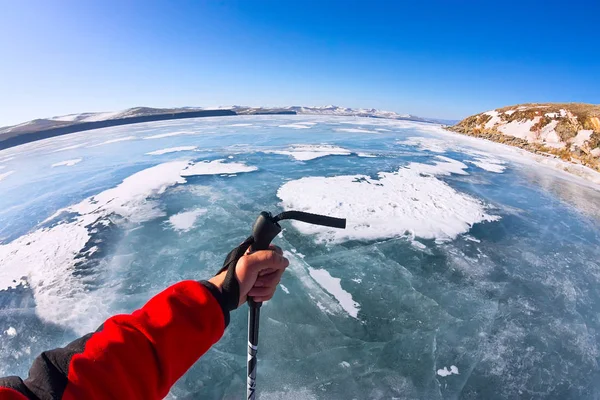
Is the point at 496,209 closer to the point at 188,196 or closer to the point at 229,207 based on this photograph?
the point at 229,207

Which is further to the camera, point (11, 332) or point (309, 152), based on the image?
point (309, 152)

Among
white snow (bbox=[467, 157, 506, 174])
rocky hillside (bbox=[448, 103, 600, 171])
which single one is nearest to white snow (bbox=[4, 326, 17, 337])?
white snow (bbox=[467, 157, 506, 174])

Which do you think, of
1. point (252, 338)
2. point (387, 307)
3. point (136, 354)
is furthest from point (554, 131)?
point (136, 354)

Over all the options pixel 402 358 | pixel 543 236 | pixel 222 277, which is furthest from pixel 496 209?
pixel 222 277

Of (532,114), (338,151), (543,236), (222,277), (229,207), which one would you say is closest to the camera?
(222,277)

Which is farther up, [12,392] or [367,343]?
[12,392]

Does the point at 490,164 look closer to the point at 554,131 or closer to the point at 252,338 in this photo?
the point at 554,131

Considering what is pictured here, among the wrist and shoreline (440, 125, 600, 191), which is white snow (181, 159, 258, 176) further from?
shoreline (440, 125, 600, 191)
